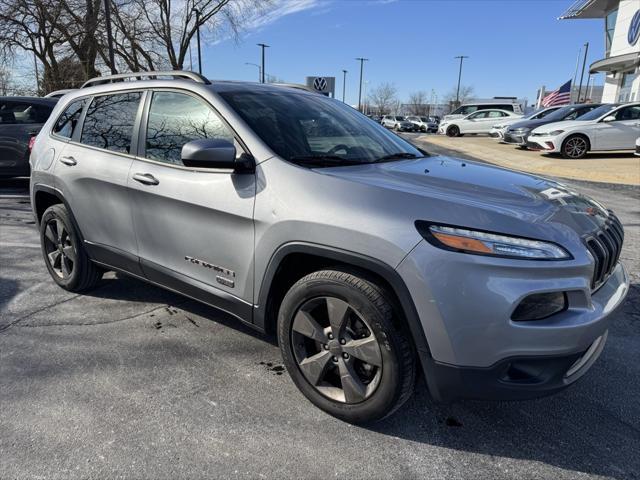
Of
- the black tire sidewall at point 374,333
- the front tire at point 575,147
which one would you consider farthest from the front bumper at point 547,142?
the black tire sidewall at point 374,333

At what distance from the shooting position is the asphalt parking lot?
2.16 metres

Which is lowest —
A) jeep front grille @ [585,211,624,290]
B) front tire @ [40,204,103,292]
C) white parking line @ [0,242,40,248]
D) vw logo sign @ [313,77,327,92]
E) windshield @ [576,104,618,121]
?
white parking line @ [0,242,40,248]

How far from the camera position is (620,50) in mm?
28062

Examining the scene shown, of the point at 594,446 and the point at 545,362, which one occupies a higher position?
→ the point at 545,362

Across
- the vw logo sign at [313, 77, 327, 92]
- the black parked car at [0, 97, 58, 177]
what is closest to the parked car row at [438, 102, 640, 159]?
the vw logo sign at [313, 77, 327, 92]

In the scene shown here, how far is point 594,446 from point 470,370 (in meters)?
0.85

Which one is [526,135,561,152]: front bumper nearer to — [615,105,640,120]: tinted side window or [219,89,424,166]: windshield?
[615,105,640,120]: tinted side window

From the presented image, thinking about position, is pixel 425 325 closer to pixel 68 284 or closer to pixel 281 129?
pixel 281 129

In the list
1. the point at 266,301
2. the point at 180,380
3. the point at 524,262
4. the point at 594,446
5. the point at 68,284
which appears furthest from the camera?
the point at 68,284

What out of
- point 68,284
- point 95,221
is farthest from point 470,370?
point 68,284

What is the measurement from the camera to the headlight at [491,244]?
1.97 m

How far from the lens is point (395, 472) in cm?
213

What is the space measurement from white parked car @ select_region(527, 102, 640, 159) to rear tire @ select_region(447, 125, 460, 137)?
15035mm

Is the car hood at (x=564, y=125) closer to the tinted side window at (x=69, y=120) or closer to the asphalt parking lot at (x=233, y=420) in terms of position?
the asphalt parking lot at (x=233, y=420)
